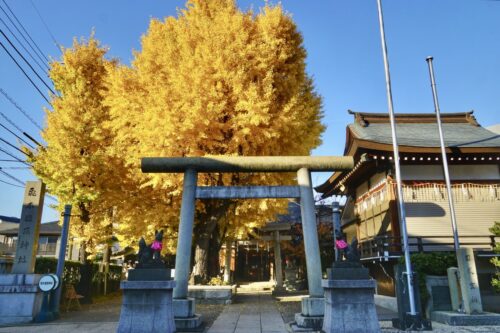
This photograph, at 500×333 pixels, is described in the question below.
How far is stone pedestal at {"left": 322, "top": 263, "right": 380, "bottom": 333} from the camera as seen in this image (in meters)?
6.67

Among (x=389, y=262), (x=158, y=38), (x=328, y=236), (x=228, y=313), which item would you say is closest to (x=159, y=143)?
(x=158, y=38)

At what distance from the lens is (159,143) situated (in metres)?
11.7

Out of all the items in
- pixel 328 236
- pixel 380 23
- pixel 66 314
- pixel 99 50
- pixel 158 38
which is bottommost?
pixel 66 314

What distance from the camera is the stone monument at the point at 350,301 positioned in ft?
21.9

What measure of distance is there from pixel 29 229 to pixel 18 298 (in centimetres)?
199

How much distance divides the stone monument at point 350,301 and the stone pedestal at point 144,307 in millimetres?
3444

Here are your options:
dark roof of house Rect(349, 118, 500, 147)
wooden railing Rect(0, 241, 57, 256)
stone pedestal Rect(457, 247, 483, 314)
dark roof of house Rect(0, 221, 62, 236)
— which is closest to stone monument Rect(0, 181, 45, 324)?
stone pedestal Rect(457, 247, 483, 314)

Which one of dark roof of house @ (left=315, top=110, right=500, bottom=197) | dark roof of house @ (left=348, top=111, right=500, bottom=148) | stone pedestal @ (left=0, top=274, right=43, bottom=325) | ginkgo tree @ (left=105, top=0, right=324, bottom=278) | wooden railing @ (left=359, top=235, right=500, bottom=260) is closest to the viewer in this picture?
stone pedestal @ (left=0, top=274, right=43, bottom=325)

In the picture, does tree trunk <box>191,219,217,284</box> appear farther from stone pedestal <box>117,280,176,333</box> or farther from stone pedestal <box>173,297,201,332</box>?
stone pedestal <box>117,280,176,333</box>

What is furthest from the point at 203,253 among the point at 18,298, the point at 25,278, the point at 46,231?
the point at 46,231

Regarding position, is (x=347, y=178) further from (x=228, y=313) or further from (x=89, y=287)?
(x=89, y=287)

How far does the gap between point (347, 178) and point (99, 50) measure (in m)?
14.1

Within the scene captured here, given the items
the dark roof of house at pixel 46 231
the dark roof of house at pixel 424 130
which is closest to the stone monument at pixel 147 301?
the dark roof of house at pixel 424 130

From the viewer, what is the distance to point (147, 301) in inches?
278
